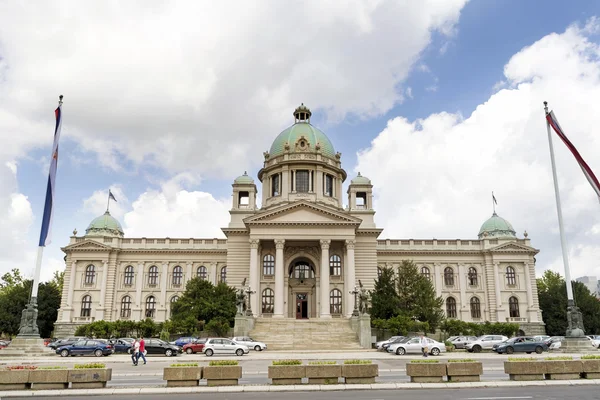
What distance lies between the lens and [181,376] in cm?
1800

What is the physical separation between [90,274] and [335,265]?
3443 centimetres

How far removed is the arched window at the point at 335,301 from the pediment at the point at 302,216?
9531 millimetres

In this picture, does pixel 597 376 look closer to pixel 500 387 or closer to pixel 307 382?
pixel 500 387

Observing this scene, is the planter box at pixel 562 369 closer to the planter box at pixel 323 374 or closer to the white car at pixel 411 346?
the planter box at pixel 323 374

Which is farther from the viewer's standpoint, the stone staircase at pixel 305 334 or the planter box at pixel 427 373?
the stone staircase at pixel 305 334

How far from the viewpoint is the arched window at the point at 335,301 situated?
5944 centimetres

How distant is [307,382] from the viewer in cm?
1892

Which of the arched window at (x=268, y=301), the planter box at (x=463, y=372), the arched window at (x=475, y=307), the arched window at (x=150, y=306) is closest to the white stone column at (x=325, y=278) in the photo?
the arched window at (x=268, y=301)

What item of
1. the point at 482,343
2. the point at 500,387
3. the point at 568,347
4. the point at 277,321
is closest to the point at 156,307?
the point at 277,321

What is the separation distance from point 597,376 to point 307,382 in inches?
455

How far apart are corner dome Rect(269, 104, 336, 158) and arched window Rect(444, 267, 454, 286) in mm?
23314

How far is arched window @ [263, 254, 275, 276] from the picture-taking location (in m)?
60.7

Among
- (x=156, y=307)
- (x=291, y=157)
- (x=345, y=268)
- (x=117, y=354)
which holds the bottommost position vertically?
(x=117, y=354)

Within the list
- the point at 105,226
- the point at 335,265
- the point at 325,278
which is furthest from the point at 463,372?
the point at 105,226
